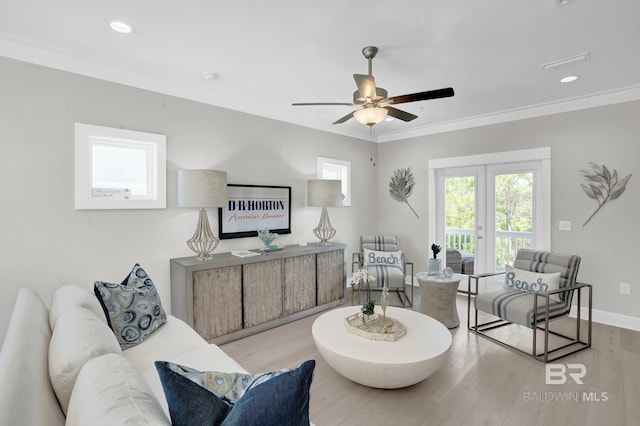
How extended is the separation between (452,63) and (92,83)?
318cm

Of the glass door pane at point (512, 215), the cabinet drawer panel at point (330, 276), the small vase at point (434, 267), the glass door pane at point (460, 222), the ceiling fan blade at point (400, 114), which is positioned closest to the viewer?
the ceiling fan blade at point (400, 114)

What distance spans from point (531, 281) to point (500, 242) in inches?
54.8

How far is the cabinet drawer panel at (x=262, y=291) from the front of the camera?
11.0 feet

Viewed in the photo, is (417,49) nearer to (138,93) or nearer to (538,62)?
(538,62)

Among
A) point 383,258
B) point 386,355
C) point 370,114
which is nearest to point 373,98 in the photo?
point 370,114

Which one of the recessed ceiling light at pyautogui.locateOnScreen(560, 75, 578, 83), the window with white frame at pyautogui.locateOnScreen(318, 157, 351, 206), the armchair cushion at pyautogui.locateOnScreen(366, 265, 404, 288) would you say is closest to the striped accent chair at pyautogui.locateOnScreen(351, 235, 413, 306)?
the armchair cushion at pyautogui.locateOnScreen(366, 265, 404, 288)

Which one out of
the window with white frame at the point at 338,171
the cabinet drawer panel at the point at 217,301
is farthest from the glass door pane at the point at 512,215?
the cabinet drawer panel at the point at 217,301

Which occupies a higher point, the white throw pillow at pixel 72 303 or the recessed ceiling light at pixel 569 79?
the recessed ceiling light at pixel 569 79

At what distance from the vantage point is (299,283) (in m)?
3.84

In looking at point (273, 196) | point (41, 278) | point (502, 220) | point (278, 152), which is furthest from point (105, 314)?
point (502, 220)

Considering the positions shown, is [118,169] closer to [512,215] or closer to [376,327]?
[376,327]

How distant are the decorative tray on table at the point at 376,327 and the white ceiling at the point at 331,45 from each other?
7.25ft

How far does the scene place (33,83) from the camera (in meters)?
2.53

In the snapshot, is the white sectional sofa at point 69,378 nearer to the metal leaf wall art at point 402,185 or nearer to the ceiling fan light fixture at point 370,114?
the ceiling fan light fixture at point 370,114
